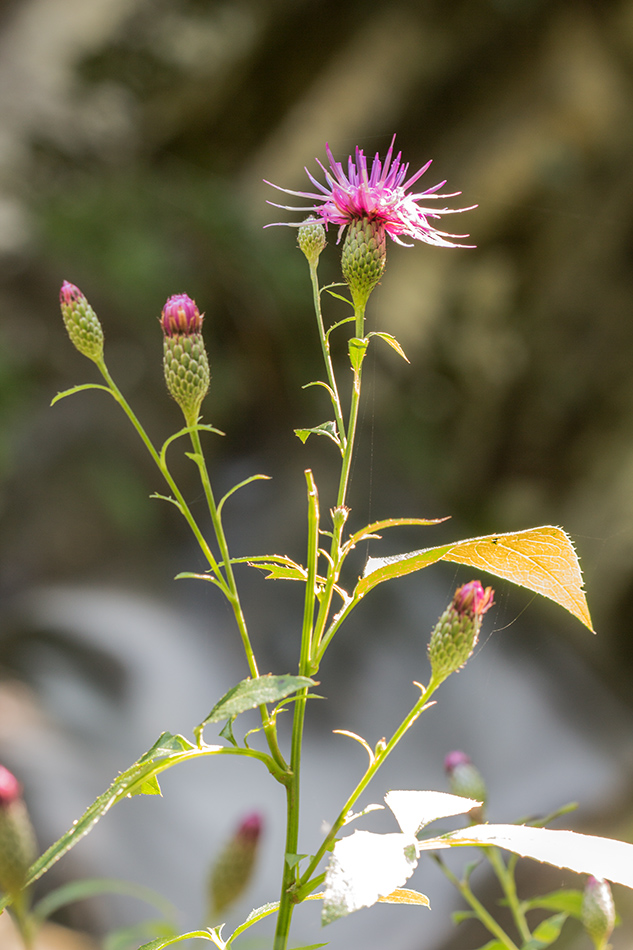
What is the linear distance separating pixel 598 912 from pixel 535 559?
1.31 feet

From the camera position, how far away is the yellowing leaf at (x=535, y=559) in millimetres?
375

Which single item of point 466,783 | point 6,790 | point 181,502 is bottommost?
point 466,783

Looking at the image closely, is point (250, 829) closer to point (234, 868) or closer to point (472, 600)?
point (234, 868)

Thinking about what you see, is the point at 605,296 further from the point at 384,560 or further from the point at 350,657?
the point at 384,560

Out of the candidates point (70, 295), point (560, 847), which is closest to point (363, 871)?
point (560, 847)

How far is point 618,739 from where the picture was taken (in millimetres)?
2463

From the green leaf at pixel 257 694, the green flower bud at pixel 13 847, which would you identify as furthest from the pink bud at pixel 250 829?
the green leaf at pixel 257 694

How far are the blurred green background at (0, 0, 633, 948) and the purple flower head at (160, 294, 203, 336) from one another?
2.37 m

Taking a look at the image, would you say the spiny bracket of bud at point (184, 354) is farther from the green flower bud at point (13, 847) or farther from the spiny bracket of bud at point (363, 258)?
the green flower bud at point (13, 847)

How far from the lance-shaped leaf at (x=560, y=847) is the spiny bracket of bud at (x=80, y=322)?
389 millimetres

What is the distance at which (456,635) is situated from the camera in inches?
17.9

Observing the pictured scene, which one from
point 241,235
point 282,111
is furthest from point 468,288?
point 282,111

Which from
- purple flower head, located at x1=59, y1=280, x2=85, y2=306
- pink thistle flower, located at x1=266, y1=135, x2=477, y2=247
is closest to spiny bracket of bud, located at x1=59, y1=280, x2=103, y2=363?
purple flower head, located at x1=59, y1=280, x2=85, y2=306

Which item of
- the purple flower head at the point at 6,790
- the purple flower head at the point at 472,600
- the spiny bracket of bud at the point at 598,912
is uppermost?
the purple flower head at the point at 472,600
